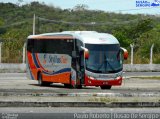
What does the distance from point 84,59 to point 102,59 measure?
1.01 metres

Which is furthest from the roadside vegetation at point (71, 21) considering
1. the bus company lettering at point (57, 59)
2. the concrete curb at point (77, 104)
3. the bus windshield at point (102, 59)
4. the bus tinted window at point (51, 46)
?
the concrete curb at point (77, 104)

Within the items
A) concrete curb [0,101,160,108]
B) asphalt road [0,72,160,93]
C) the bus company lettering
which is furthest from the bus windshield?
concrete curb [0,101,160,108]

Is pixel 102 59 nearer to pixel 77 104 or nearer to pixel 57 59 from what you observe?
pixel 57 59

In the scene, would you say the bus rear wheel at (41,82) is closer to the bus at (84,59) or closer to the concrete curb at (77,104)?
the bus at (84,59)

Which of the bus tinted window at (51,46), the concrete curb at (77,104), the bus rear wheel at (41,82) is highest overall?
the concrete curb at (77,104)

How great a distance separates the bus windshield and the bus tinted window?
1851mm

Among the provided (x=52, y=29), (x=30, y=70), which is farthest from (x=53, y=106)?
(x=52, y=29)

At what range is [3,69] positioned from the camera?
5269cm

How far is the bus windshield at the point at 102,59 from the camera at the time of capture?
1276 inches

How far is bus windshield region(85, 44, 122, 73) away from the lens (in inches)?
1276

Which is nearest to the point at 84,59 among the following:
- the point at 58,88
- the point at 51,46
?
the point at 58,88

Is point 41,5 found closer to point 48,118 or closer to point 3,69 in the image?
point 3,69

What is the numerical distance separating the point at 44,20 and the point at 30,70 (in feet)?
242

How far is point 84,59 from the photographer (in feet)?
106
